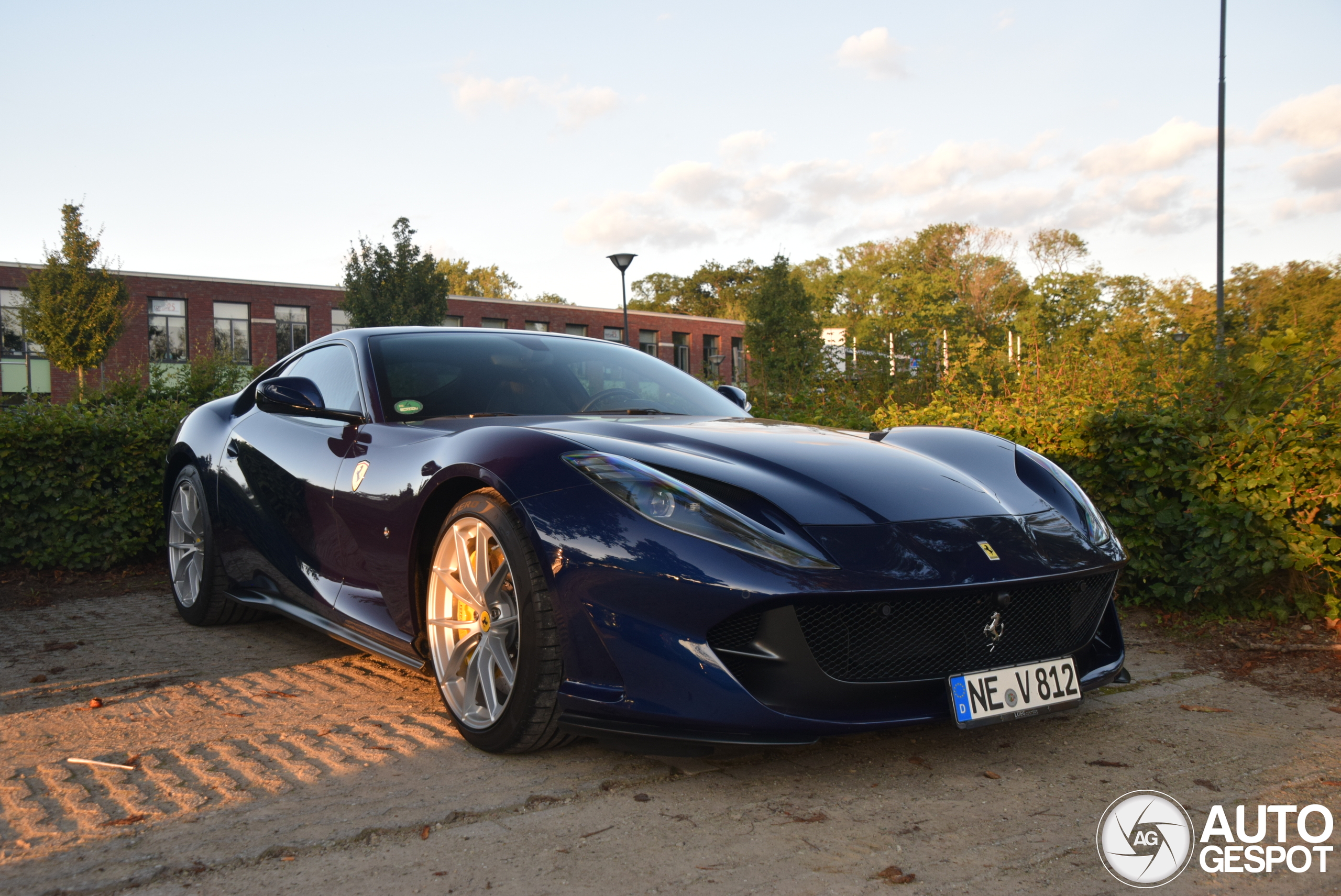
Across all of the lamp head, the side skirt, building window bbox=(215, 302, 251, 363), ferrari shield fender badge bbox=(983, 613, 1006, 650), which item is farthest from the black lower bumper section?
building window bbox=(215, 302, 251, 363)

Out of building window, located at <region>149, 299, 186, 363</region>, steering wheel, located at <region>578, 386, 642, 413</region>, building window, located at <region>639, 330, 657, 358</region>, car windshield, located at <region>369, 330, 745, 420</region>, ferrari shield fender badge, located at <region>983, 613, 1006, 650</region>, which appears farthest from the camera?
building window, located at <region>639, 330, 657, 358</region>

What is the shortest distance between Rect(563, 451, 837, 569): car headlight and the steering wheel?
1088 millimetres

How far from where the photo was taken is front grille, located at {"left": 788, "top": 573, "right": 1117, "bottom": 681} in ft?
8.14

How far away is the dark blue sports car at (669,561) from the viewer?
2.47 meters

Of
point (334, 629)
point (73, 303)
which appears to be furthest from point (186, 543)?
point (73, 303)

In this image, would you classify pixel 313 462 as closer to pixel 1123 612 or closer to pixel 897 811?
pixel 897 811

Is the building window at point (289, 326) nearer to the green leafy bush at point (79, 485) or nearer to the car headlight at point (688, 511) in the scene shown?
the green leafy bush at point (79, 485)

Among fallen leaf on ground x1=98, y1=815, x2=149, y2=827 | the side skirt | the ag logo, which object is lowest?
fallen leaf on ground x1=98, y1=815, x2=149, y2=827

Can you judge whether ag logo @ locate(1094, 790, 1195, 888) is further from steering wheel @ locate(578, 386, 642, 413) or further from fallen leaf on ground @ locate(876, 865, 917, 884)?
steering wheel @ locate(578, 386, 642, 413)

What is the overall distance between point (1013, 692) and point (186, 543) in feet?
13.7

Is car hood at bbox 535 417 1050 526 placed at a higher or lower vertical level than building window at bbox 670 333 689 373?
lower

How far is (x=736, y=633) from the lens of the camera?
2.47m

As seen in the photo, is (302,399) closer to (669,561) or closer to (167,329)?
(669,561)

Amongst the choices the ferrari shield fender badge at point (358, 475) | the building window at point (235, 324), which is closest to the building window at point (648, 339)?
the building window at point (235, 324)
